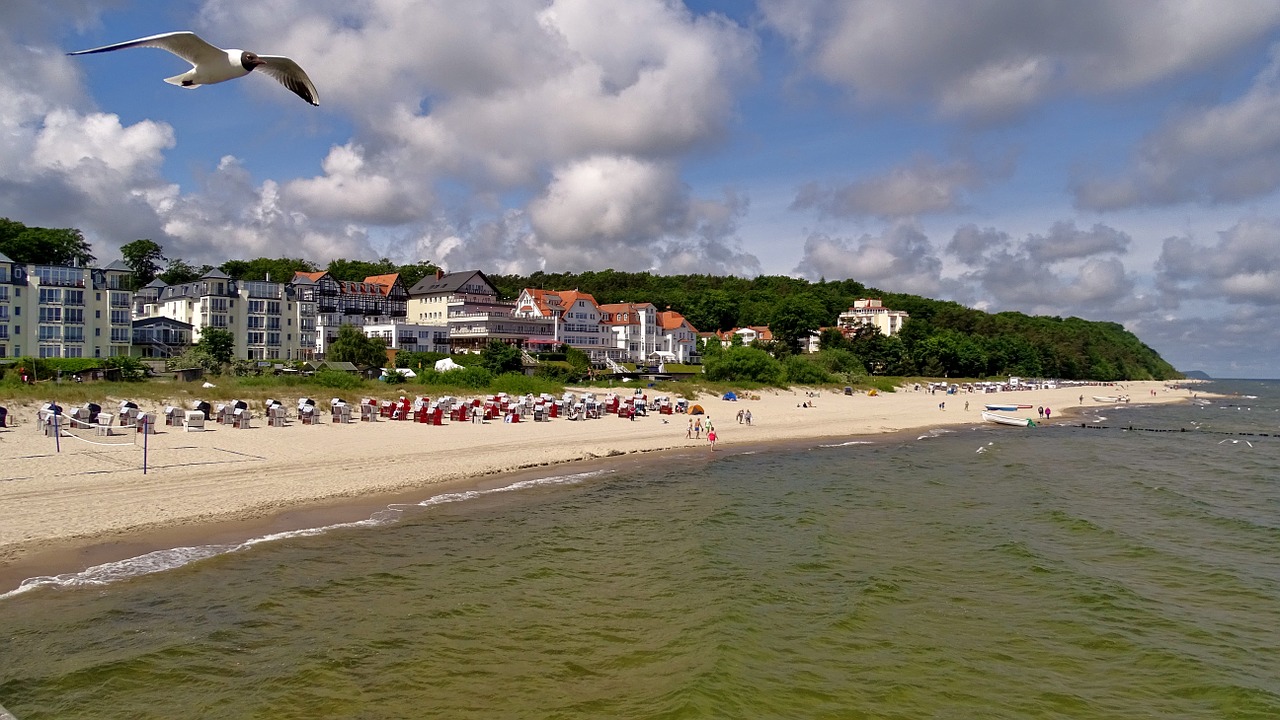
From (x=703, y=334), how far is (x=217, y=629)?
10642 centimetres

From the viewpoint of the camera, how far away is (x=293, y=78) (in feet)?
25.6

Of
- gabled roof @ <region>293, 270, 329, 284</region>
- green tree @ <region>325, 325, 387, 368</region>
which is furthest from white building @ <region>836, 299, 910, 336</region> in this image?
green tree @ <region>325, 325, 387, 368</region>

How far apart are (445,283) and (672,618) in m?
80.3

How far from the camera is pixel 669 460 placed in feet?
91.5

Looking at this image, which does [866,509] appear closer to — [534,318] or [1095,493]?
[1095,493]

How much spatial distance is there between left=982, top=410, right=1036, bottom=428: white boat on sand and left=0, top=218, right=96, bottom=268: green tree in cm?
8881

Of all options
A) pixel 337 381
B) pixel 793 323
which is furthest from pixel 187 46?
pixel 793 323

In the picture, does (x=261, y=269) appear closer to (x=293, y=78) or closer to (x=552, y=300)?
(x=552, y=300)

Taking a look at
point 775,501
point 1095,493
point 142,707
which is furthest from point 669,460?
point 142,707

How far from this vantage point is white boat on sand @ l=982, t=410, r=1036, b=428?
4848cm

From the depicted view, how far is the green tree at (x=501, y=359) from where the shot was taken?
56094 millimetres

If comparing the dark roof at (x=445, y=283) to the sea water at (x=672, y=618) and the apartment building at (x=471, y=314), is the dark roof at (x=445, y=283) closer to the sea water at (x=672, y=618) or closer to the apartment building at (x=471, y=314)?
the apartment building at (x=471, y=314)

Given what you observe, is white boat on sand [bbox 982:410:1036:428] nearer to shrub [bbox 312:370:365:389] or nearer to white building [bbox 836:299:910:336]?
shrub [bbox 312:370:365:389]

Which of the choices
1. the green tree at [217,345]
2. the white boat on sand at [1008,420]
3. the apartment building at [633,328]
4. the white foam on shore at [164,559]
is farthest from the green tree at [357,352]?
the white boat on sand at [1008,420]
